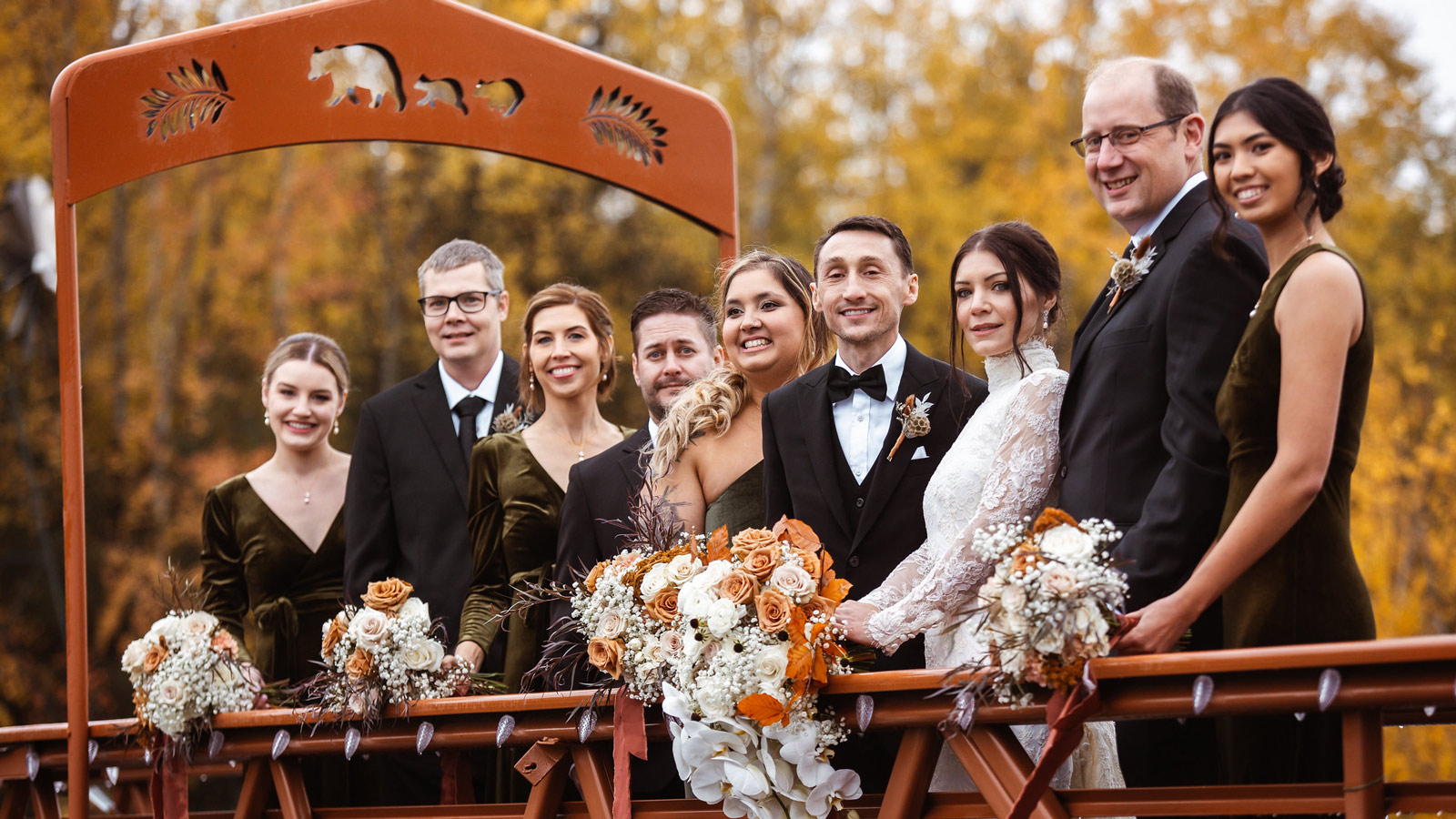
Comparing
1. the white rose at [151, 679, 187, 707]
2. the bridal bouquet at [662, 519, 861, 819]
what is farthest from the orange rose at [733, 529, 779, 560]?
the white rose at [151, 679, 187, 707]

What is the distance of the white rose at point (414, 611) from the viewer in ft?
16.0

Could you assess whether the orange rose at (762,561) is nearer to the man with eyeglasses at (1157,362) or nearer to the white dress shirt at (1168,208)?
the man with eyeglasses at (1157,362)

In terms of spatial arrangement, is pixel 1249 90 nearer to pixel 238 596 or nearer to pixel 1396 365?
pixel 238 596

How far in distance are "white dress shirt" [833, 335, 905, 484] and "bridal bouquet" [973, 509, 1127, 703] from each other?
115 centimetres

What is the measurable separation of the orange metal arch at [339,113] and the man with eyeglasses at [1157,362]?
2.56m

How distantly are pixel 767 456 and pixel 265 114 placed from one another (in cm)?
270

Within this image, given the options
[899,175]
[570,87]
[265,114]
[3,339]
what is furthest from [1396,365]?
[3,339]

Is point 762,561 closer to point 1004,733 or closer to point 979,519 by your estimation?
point 979,519

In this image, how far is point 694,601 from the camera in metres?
3.74

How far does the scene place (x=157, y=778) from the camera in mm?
5340

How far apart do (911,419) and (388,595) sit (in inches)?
75.1

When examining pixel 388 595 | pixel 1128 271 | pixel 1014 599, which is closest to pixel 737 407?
pixel 388 595

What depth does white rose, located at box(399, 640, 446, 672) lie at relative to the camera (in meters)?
4.73

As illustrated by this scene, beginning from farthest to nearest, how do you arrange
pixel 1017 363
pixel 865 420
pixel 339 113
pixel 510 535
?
pixel 339 113 → pixel 510 535 → pixel 865 420 → pixel 1017 363
